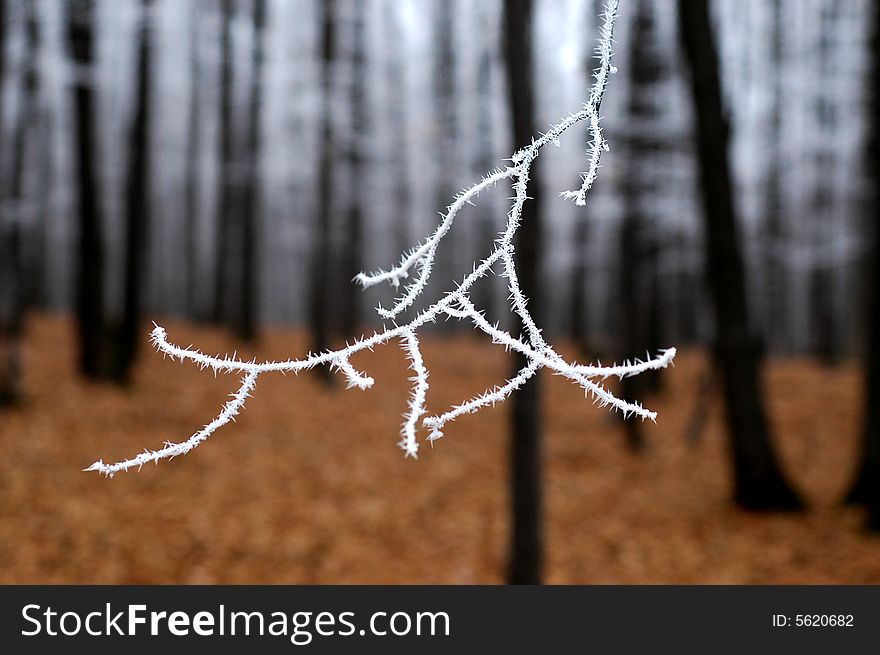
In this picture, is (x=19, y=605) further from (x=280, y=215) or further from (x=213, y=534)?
(x=280, y=215)

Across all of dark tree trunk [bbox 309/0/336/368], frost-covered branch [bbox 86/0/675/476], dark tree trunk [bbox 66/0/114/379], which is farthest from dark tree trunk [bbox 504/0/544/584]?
dark tree trunk [bbox 309/0/336/368]

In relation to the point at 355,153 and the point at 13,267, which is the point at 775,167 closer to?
the point at 355,153

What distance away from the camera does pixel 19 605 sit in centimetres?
452

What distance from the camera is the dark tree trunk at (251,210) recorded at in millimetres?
15594

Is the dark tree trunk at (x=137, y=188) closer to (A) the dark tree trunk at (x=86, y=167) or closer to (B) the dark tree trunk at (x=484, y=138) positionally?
(A) the dark tree trunk at (x=86, y=167)

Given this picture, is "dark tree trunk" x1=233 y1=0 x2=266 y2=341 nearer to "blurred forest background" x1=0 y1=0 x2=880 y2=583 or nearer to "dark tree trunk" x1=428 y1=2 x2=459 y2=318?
"blurred forest background" x1=0 y1=0 x2=880 y2=583

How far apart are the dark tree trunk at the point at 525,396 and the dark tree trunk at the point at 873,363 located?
3.73 meters

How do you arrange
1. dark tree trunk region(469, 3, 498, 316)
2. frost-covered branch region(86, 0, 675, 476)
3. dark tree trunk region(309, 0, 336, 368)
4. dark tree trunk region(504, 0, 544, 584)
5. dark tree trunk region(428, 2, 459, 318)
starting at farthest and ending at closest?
dark tree trunk region(428, 2, 459, 318)
dark tree trunk region(469, 3, 498, 316)
dark tree trunk region(309, 0, 336, 368)
dark tree trunk region(504, 0, 544, 584)
frost-covered branch region(86, 0, 675, 476)

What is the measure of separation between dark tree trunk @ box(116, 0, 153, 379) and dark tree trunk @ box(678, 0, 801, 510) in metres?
8.44

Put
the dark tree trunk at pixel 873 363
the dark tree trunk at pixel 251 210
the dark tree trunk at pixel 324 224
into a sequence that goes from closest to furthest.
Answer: the dark tree trunk at pixel 873 363 < the dark tree trunk at pixel 324 224 < the dark tree trunk at pixel 251 210

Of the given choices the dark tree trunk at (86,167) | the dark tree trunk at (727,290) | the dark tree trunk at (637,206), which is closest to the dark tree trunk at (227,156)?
the dark tree trunk at (86,167)

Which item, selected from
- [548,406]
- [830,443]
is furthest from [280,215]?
[830,443]

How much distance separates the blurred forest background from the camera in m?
6.37

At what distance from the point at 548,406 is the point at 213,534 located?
787 centimetres
